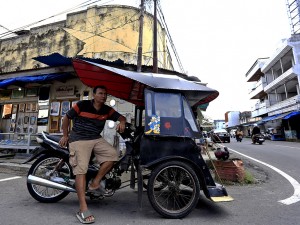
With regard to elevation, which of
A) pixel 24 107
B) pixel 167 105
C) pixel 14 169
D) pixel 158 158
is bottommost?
pixel 14 169

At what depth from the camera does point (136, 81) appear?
11.9ft

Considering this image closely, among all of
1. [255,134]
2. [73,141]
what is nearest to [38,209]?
[73,141]

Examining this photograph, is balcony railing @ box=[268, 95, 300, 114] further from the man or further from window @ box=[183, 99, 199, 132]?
→ the man

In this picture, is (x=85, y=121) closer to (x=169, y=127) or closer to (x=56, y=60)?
(x=169, y=127)

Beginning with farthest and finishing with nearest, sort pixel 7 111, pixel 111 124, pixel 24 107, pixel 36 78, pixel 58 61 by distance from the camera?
pixel 7 111
pixel 24 107
pixel 111 124
pixel 36 78
pixel 58 61

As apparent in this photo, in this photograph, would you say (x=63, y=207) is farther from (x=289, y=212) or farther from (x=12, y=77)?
(x=12, y=77)

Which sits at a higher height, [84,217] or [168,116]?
[168,116]

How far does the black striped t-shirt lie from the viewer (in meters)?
3.56

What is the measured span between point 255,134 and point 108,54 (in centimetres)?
1578

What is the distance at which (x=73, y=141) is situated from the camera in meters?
3.51

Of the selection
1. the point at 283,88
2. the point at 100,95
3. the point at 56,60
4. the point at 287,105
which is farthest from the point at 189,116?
the point at 283,88

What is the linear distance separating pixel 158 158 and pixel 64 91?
28.7 feet

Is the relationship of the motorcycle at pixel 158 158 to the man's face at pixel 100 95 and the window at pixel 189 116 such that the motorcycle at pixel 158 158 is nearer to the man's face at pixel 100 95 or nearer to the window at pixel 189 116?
the window at pixel 189 116

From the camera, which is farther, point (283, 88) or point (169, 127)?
point (283, 88)
